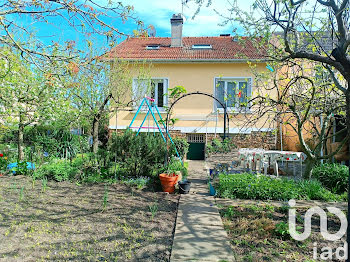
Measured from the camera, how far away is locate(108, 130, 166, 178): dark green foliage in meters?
7.06

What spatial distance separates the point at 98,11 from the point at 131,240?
3.07 metres

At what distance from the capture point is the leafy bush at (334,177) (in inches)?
251

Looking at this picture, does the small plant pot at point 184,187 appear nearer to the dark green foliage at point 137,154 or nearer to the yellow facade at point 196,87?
the dark green foliage at point 137,154

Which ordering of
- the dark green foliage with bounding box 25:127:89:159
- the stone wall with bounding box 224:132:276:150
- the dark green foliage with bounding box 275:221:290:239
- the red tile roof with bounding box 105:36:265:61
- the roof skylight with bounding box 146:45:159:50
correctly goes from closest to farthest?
1. the dark green foliage with bounding box 275:221:290:239
2. the dark green foliage with bounding box 25:127:89:159
3. the stone wall with bounding box 224:132:276:150
4. the red tile roof with bounding box 105:36:265:61
5. the roof skylight with bounding box 146:45:159:50

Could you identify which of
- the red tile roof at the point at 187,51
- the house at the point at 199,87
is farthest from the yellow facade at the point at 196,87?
the red tile roof at the point at 187,51

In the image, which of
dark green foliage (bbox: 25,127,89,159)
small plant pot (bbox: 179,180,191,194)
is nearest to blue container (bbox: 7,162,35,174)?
dark green foliage (bbox: 25,127,89,159)

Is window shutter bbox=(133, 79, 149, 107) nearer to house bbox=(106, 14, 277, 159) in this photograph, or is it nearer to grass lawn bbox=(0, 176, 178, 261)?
house bbox=(106, 14, 277, 159)

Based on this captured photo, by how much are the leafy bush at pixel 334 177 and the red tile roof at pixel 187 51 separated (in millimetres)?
6475

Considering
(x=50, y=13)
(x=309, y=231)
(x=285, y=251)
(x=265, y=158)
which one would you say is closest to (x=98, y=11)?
(x=50, y=13)

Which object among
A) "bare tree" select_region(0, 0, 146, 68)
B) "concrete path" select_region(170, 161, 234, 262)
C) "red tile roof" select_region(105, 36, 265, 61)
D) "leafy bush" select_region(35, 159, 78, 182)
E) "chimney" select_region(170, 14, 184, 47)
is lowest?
"concrete path" select_region(170, 161, 234, 262)

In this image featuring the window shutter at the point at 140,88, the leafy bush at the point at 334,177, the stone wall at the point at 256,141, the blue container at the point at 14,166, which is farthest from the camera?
the stone wall at the point at 256,141

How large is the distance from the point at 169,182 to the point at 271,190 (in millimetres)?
2219

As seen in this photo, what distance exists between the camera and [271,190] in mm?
5770

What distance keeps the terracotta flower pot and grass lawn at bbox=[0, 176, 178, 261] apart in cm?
21
